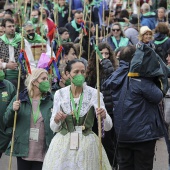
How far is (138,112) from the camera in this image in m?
6.88

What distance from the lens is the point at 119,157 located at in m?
7.28

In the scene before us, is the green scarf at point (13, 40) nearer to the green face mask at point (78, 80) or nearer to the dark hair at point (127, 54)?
the dark hair at point (127, 54)

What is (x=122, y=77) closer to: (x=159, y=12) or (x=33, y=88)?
(x=33, y=88)

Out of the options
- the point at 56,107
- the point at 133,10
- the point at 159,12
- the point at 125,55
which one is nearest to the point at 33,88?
the point at 56,107

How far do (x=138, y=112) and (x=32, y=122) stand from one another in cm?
116

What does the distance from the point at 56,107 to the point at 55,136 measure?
12.0 inches

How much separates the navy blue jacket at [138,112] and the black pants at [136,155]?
0.37 ft

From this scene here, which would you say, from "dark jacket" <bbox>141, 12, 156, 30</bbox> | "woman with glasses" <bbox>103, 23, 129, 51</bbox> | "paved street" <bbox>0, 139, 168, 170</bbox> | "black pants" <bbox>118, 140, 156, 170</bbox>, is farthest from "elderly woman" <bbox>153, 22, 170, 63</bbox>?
"black pants" <bbox>118, 140, 156, 170</bbox>

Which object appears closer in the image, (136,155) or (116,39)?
(136,155)

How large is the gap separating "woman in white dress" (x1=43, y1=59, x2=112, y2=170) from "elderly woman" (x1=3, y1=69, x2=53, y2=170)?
0.41 meters

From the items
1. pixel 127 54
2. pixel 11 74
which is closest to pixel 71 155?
pixel 127 54

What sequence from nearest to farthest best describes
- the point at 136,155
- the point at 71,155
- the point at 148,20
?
the point at 71,155, the point at 136,155, the point at 148,20

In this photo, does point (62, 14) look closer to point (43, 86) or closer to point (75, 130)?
point (43, 86)

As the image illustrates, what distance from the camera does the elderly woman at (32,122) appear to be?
23.0ft
